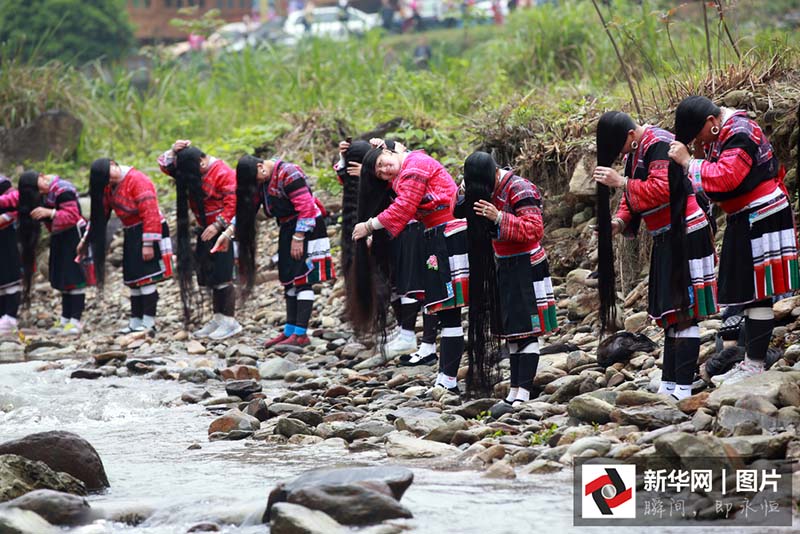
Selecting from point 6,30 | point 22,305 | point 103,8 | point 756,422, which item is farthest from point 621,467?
Answer: point 103,8

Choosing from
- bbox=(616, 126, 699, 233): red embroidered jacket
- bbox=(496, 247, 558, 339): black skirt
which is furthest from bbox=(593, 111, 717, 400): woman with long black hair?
bbox=(496, 247, 558, 339): black skirt

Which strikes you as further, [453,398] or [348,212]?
[348,212]

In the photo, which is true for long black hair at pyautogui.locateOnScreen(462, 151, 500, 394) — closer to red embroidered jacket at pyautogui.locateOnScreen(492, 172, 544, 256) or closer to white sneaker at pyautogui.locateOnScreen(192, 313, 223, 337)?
red embroidered jacket at pyautogui.locateOnScreen(492, 172, 544, 256)

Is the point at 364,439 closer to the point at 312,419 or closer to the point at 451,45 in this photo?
the point at 312,419

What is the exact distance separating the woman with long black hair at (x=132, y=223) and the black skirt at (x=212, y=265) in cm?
39

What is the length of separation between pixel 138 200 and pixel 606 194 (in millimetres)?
5232

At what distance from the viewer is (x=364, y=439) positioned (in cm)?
569

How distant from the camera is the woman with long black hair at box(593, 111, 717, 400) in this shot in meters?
5.51

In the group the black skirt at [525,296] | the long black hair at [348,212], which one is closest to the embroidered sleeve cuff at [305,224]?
the long black hair at [348,212]

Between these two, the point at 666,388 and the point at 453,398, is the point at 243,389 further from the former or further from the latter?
the point at 666,388

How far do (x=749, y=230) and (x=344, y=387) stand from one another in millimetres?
2741

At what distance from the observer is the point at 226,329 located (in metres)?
9.98

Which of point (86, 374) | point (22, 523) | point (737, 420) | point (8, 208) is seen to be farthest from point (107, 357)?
point (737, 420)

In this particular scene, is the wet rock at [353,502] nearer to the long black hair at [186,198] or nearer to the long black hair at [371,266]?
the long black hair at [371,266]
